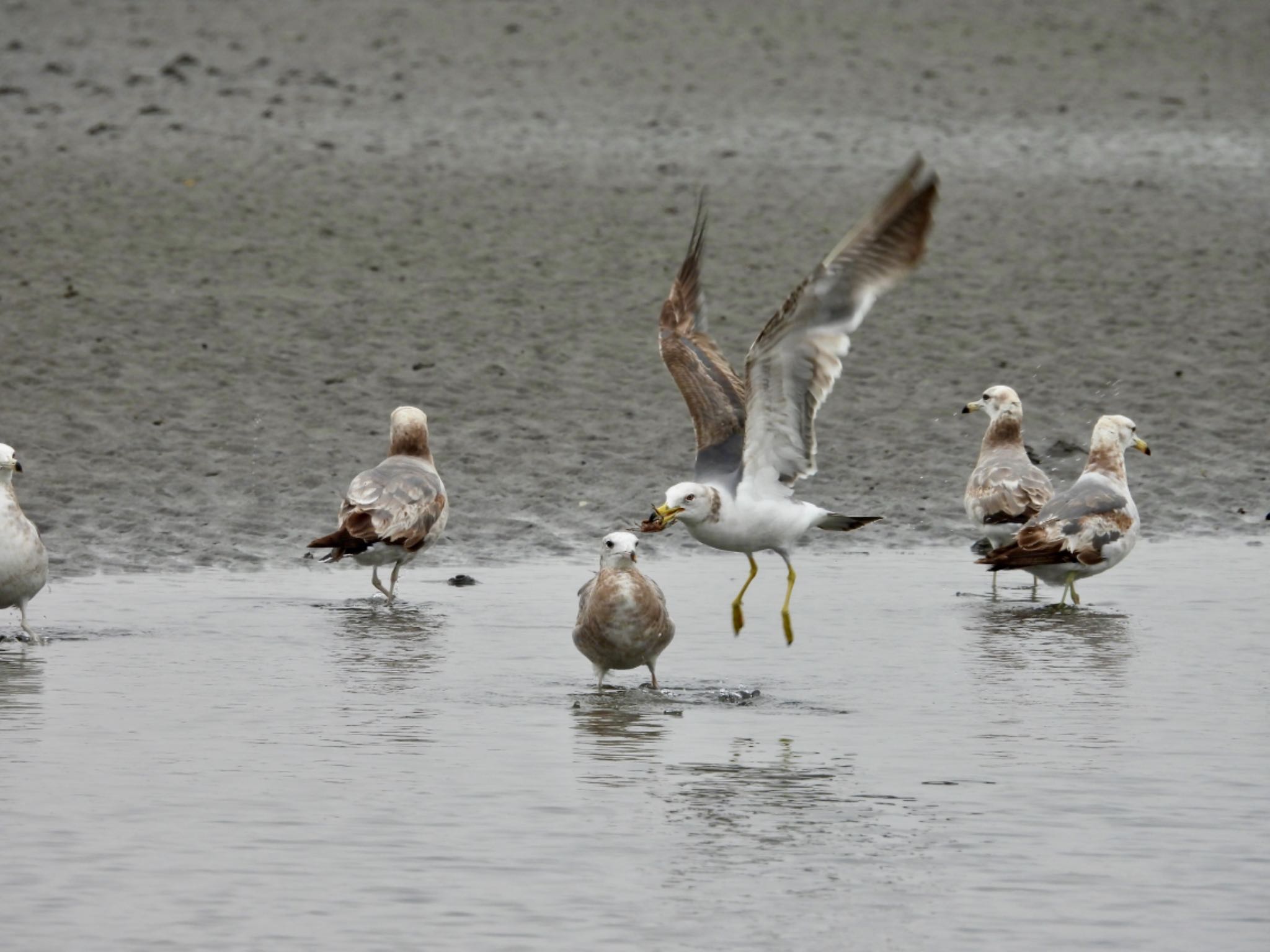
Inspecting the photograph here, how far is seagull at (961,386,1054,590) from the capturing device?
1167 cm

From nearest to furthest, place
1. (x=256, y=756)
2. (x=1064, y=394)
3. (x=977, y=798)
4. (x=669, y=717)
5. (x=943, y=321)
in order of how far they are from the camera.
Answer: (x=977, y=798) → (x=256, y=756) → (x=669, y=717) → (x=1064, y=394) → (x=943, y=321)

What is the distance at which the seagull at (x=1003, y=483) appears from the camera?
38.3 ft

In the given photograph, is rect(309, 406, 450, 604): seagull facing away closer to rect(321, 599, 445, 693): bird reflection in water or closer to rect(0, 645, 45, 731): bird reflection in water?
rect(321, 599, 445, 693): bird reflection in water

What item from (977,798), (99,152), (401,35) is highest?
(401,35)

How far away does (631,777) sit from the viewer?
7145 mm

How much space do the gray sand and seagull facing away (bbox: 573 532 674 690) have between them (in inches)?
131

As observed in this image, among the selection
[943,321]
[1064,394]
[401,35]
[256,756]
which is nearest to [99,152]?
[401,35]

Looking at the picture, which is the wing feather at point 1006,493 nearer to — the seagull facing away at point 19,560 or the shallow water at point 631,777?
the shallow water at point 631,777

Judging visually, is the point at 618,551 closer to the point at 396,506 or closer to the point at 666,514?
the point at 666,514

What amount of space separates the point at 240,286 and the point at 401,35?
10773 mm

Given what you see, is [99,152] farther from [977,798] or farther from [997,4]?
[977,798]

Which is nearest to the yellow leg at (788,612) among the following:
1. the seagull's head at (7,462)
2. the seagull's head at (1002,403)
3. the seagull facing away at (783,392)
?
the seagull facing away at (783,392)

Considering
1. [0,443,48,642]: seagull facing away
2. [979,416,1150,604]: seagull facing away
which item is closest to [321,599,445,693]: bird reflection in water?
[0,443,48,642]: seagull facing away

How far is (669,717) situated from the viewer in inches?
322
